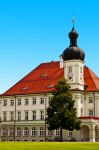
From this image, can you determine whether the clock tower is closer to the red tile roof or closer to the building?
the building

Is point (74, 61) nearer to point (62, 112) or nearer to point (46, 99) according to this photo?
point (46, 99)

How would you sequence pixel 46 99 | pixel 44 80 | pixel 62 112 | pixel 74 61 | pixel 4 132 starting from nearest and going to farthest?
pixel 62 112 < pixel 74 61 < pixel 46 99 < pixel 44 80 < pixel 4 132

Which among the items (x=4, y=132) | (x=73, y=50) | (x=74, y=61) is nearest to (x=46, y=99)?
(x=74, y=61)

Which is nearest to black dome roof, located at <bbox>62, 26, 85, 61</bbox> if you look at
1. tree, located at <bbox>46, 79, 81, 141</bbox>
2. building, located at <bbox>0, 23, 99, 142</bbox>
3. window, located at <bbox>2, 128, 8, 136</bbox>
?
building, located at <bbox>0, 23, 99, 142</bbox>

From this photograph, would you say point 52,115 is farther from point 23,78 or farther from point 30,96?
point 23,78

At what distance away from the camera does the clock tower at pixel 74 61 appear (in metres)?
90.0

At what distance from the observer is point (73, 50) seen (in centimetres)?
8962

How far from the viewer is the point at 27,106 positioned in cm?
9562

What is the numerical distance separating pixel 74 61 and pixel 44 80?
9.40 meters

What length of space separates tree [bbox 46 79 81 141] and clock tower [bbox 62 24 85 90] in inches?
494

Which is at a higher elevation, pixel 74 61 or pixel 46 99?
pixel 74 61

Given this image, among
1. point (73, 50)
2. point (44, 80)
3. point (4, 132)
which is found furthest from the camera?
point (4, 132)

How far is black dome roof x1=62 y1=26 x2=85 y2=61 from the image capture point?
89750mm

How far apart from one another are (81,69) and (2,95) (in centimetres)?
1829
